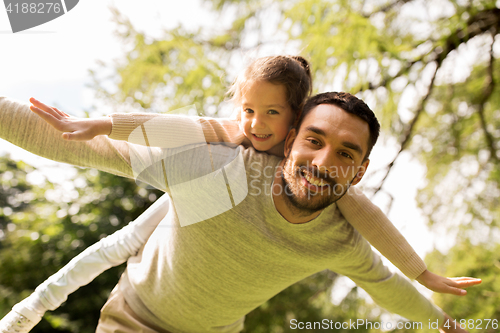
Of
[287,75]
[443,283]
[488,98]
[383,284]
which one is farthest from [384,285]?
[488,98]

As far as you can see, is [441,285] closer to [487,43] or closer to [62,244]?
[487,43]

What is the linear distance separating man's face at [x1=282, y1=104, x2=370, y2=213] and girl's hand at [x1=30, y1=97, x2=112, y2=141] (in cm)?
52

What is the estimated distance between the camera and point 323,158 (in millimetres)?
986

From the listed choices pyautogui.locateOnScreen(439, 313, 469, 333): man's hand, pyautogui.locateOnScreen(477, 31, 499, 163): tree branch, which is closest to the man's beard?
pyautogui.locateOnScreen(439, 313, 469, 333): man's hand

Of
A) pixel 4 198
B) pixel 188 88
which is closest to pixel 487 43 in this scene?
pixel 188 88

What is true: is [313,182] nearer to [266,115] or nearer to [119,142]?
[266,115]

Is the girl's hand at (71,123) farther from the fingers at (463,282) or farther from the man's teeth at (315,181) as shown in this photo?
the fingers at (463,282)

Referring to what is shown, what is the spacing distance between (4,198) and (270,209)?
3.31m

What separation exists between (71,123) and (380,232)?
930 mm

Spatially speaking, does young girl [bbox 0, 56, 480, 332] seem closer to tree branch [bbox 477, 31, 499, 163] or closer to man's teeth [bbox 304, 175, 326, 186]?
man's teeth [bbox 304, 175, 326, 186]

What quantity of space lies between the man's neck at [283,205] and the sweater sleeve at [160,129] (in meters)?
0.23

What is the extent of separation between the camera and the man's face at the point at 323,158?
1.00 meters

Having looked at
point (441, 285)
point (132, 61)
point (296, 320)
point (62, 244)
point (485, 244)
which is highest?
point (441, 285)

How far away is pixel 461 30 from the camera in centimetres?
226
